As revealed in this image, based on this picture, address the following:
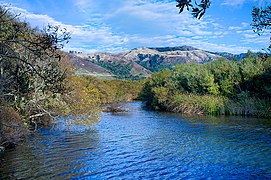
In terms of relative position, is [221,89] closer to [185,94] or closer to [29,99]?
[185,94]

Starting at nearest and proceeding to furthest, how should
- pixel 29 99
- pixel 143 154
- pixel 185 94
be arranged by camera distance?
pixel 143 154 → pixel 29 99 → pixel 185 94

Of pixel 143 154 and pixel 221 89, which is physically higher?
pixel 221 89

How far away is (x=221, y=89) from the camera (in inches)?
1676

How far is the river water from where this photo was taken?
522 inches

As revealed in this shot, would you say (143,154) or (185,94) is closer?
(143,154)

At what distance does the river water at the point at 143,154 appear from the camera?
43.5ft

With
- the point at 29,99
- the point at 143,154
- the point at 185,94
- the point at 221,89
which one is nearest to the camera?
the point at 143,154

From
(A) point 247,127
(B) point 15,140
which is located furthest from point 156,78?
(B) point 15,140

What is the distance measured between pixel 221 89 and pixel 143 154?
1127 inches

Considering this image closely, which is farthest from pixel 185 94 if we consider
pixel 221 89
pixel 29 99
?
pixel 29 99

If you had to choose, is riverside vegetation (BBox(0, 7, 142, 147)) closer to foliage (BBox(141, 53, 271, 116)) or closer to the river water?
the river water

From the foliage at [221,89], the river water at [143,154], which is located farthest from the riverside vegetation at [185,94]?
the river water at [143,154]

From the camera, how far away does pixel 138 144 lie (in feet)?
65.5

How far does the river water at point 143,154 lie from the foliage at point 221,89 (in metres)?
11.2
